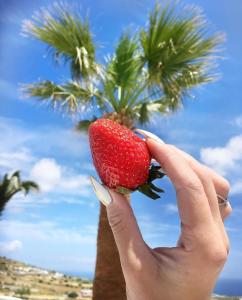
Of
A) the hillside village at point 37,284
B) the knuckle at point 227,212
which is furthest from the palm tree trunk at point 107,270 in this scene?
the knuckle at point 227,212

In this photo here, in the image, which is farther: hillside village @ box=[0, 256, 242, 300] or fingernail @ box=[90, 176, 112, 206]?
hillside village @ box=[0, 256, 242, 300]

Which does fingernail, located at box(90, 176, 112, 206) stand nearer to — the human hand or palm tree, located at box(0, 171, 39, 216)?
the human hand

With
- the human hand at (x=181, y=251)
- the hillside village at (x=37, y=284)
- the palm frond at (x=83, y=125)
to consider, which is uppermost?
the human hand at (x=181, y=251)

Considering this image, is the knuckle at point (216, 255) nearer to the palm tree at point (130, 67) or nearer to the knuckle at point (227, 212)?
the knuckle at point (227, 212)

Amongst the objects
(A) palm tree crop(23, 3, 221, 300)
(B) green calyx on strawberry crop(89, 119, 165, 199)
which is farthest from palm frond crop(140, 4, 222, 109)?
(B) green calyx on strawberry crop(89, 119, 165, 199)

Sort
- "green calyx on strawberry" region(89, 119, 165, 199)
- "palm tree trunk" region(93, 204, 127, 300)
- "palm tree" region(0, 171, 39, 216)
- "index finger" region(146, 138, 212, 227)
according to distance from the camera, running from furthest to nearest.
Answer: "palm tree" region(0, 171, 39, 216) < "palm tree trunk" region(93, 204, 127, 300) < "green calyx on strawberry" region(89, 119, 165, 199) < "index finger" region(146, 138, 212, 227)

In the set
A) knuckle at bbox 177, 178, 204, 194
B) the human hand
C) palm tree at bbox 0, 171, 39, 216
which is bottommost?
palm tree at bbox 0, 171, 39, 216
